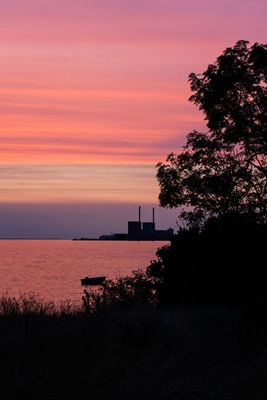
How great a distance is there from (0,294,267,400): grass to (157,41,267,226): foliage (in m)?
16.8

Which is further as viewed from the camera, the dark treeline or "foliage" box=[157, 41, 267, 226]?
"foliage" box=[157, 41, 267, 226]

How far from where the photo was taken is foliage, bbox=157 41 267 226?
3066cm

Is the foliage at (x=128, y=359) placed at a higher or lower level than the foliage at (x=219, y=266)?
lower

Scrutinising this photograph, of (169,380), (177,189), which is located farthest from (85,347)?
(177,189)

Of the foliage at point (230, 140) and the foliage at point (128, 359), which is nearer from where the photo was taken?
the foliage at point (128, 359)

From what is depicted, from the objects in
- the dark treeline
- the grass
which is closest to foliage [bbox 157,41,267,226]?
the dark treeline

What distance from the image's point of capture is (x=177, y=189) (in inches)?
1241

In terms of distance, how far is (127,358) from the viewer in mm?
10250

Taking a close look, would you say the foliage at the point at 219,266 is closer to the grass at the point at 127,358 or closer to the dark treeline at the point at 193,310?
the dark treeline at the point at 193,310

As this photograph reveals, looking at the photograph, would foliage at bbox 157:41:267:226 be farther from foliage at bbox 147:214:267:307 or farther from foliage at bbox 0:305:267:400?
foliage at bbox 0:305:267:400

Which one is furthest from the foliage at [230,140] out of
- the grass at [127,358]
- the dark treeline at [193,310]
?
the grass at [127,358]

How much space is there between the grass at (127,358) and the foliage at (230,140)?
55.1 feet

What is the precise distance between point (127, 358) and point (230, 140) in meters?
22.0

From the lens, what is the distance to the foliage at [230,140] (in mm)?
30656
